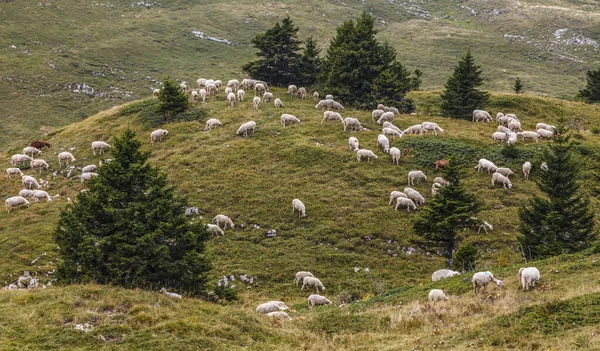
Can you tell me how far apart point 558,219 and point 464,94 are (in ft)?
91.5

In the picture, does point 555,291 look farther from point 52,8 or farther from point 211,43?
point 52,8

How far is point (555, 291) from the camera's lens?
15.4 meters

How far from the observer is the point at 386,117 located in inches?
1714

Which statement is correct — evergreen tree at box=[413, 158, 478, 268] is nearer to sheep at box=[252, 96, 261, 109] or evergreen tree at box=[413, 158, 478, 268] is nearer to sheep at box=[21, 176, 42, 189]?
sheep at box=[252, 96, 261, 109]

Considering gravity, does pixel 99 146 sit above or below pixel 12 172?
above

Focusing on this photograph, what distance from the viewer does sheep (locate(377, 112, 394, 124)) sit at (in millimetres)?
43312

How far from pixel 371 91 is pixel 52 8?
119964 mm

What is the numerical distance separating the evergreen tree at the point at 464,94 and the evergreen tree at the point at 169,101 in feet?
88.2

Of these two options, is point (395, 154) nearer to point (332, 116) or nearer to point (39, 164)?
point (332, 116)

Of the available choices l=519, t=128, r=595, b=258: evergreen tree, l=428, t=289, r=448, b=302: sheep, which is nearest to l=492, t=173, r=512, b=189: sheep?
l=519, t=128, r=595, b=258: evergreen tree

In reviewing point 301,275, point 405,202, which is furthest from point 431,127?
point 301,275

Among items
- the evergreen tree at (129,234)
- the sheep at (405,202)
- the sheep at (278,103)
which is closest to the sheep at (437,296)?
the evergreen tree at (129,234)

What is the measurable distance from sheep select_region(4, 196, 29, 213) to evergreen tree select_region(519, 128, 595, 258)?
32371mm

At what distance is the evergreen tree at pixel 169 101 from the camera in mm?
44250
